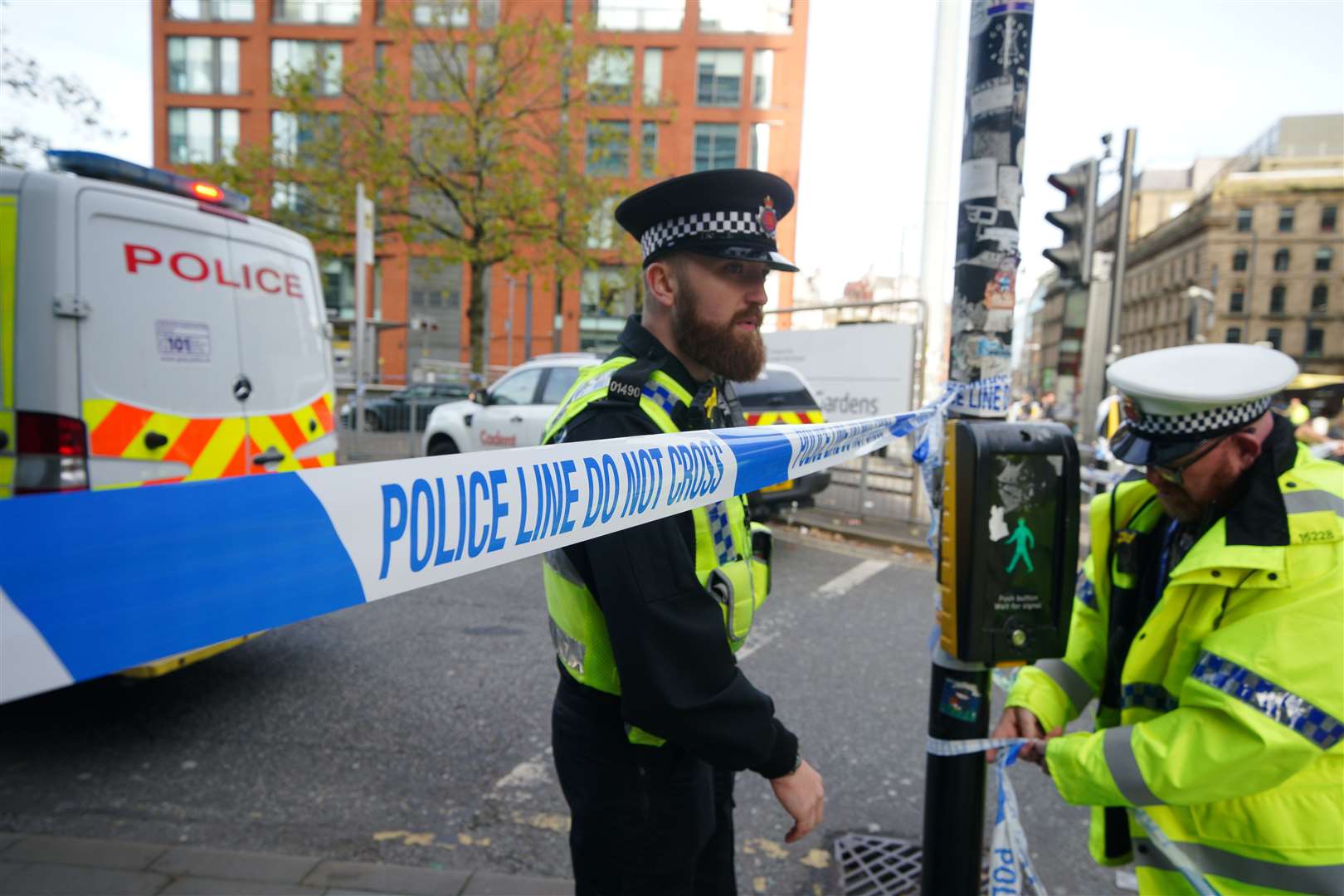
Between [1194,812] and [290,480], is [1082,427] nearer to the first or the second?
[1194,812]

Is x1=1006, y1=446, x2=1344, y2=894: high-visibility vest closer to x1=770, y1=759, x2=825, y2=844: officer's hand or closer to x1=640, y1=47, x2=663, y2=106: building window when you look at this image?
x1=770, y1=759, x2=825, y2=844: officer's hand

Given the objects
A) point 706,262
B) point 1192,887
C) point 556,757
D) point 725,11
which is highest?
point 725,11

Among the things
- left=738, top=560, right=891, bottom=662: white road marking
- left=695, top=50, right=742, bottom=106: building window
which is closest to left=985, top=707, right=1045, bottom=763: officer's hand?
left=738, top=560, right=891, bottom=662: white road marking

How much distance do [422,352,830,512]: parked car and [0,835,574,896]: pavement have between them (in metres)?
5.40

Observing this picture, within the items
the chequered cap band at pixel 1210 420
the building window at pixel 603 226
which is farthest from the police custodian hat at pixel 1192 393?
the building window at pixel 603 226

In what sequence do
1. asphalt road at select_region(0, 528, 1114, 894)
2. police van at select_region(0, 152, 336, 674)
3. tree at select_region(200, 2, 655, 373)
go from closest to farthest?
asphalt road at select_region(0, 528, 1114, 894) → police van at select_region(0, 152, 336, 674) → tree at select_region(200, 2, 655, 373)

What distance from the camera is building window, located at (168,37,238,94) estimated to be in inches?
1532

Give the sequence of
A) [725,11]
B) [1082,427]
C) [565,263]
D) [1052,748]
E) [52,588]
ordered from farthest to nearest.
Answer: [725,11]
[565,263]
[1082,427]
[1052,748]
[52,588]

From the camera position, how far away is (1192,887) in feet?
5.46

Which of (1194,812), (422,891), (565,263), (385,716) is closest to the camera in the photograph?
(1194,812)

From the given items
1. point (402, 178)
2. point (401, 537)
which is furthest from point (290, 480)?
point (402, 178)

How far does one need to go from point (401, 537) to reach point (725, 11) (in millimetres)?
41710

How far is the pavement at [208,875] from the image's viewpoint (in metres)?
2.53

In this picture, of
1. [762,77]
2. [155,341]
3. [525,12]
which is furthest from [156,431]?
[762,77]
